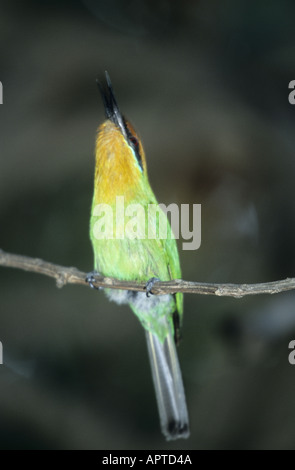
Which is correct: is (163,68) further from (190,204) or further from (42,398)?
(42,398)

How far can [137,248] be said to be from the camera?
157 centimetres

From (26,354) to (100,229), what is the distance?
1153 mm

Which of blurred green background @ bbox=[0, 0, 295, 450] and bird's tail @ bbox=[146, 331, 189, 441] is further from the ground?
blurred green background @ bbox=[0, 0, 295, 450]

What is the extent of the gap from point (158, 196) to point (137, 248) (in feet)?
2.91

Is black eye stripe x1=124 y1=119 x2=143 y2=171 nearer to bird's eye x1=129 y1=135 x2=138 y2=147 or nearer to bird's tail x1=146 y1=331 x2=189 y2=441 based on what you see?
bird's eye x1=129 y1=135 x2=138 y2=147

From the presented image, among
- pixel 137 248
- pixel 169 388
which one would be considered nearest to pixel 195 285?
pixel 137 248

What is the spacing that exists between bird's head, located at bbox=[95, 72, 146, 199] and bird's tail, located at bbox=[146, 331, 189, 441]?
24.6 inches

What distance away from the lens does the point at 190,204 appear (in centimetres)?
234

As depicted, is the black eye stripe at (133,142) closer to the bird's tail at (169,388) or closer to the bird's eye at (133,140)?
the bird's eye at (133,140)

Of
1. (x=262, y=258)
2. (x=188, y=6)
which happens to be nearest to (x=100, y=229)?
(x=262, y=258)

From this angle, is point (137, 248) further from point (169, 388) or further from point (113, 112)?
point (169, 388)

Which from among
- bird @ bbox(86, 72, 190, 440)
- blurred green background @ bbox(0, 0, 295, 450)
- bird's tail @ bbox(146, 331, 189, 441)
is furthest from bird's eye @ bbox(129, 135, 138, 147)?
blurred green background @ bbox(0, 0, 295, 450)

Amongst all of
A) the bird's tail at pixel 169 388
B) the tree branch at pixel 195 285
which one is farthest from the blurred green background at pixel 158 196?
the tree branch at pixel 195 285

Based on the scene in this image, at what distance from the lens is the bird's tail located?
1.66 m
